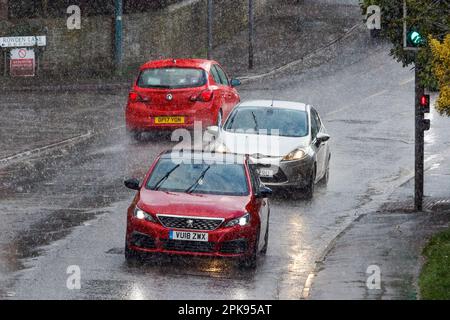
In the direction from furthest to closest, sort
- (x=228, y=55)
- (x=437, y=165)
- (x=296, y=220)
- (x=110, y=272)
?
(x=228, y=55)
(x=437, y=165)
(x=296, y=220)
(x=110, y=272)

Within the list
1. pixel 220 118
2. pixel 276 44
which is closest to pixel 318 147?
pixel 220 118

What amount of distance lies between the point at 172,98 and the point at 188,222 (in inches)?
474

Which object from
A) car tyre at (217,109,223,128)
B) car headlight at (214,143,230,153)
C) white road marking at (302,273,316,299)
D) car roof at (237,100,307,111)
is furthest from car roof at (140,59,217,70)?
white road marking at (302,273,316,299)

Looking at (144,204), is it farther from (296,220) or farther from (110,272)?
(296,220)

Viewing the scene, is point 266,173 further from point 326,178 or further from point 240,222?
point 240,222

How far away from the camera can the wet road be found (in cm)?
1652

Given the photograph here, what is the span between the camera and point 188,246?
1719 centimetres

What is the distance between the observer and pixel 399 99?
38719mm

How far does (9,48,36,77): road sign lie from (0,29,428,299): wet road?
3739 millimetres

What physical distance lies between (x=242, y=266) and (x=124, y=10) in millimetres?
31065

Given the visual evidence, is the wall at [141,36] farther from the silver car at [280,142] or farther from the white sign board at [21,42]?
the silver car at [280,142]

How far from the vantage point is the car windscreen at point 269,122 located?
2475 centimetres

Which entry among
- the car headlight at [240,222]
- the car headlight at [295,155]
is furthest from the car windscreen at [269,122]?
the car headlight at [240,222]
